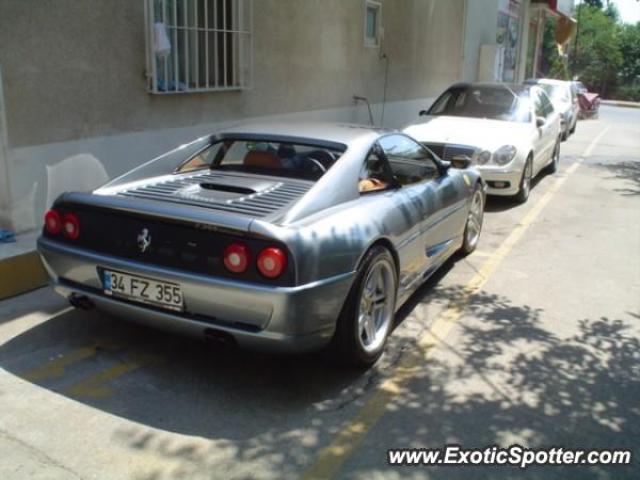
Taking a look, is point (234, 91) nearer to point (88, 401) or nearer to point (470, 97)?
point (470, 97)

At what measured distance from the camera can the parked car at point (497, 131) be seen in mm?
8344

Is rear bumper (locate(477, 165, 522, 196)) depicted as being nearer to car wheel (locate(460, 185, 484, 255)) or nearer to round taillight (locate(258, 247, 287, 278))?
car wheel (locate(460, 185, 484, 255))

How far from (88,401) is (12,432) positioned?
41 centimetres

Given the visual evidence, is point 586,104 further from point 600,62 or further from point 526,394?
point 600,62

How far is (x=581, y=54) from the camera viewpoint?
55.8 m

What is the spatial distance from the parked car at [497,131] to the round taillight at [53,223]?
5367 millimetres

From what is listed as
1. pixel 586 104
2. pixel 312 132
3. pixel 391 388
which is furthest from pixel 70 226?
pixel 586 104

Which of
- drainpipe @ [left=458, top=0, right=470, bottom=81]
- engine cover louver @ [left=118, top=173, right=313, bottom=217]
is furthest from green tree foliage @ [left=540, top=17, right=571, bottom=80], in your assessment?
engine cover louver @ [left=118, top=173, right=313, bottom=217]

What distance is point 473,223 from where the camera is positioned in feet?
21.3

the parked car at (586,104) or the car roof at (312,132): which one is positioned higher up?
the car roof at (312,132)

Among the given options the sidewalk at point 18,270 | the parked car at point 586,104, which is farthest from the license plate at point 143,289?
the parked car at point 586,104

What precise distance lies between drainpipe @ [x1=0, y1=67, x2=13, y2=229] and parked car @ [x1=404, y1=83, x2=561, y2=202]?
4803 millimetres

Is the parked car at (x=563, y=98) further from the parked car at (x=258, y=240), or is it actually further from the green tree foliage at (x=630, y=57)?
the green tree foliage at (x=630, y=57)

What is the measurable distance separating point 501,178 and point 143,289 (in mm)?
5936
